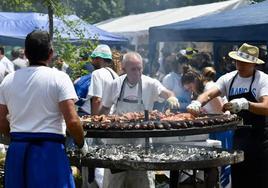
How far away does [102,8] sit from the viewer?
41594 millimetres

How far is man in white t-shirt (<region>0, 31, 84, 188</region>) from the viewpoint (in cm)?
460

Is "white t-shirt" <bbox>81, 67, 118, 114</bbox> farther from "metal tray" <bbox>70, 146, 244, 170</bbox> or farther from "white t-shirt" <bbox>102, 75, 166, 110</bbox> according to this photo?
"metal tray" <bbox>70, 146, 244, 170</bbox>

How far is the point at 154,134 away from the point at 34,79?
1.17 m

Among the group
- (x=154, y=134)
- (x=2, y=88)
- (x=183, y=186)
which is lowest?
(x=183, y=186)

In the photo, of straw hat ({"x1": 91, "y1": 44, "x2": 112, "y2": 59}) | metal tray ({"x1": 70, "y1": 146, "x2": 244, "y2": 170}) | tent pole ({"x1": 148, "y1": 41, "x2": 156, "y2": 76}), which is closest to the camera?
metal tray ({"x1": 70, "y1": 146, "x2": 244, "y2": 170})

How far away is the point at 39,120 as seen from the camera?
4.62 metres

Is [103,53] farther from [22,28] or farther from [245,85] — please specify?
[22,28]

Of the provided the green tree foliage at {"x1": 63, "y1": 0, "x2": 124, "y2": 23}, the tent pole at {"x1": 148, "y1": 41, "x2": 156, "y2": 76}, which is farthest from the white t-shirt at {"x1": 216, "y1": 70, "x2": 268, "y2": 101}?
the green tree foliage at {"x1": 63, "y1": 0, "x2": 124, "y2": 23}

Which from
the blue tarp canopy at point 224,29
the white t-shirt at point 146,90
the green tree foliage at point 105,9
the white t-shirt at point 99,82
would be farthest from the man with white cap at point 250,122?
the green tree foliage at point 105,9

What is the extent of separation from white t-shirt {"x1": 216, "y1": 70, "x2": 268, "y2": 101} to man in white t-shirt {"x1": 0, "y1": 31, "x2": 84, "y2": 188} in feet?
7.09

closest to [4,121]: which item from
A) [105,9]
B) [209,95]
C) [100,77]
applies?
[209,95]

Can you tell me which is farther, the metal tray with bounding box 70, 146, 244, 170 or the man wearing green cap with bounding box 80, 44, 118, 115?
the man wearing green cap with bounding box 80, 44, 118, 115

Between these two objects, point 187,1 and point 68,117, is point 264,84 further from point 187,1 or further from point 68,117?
point 187,1

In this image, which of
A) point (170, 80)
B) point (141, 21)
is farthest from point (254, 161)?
point (141, 21)
